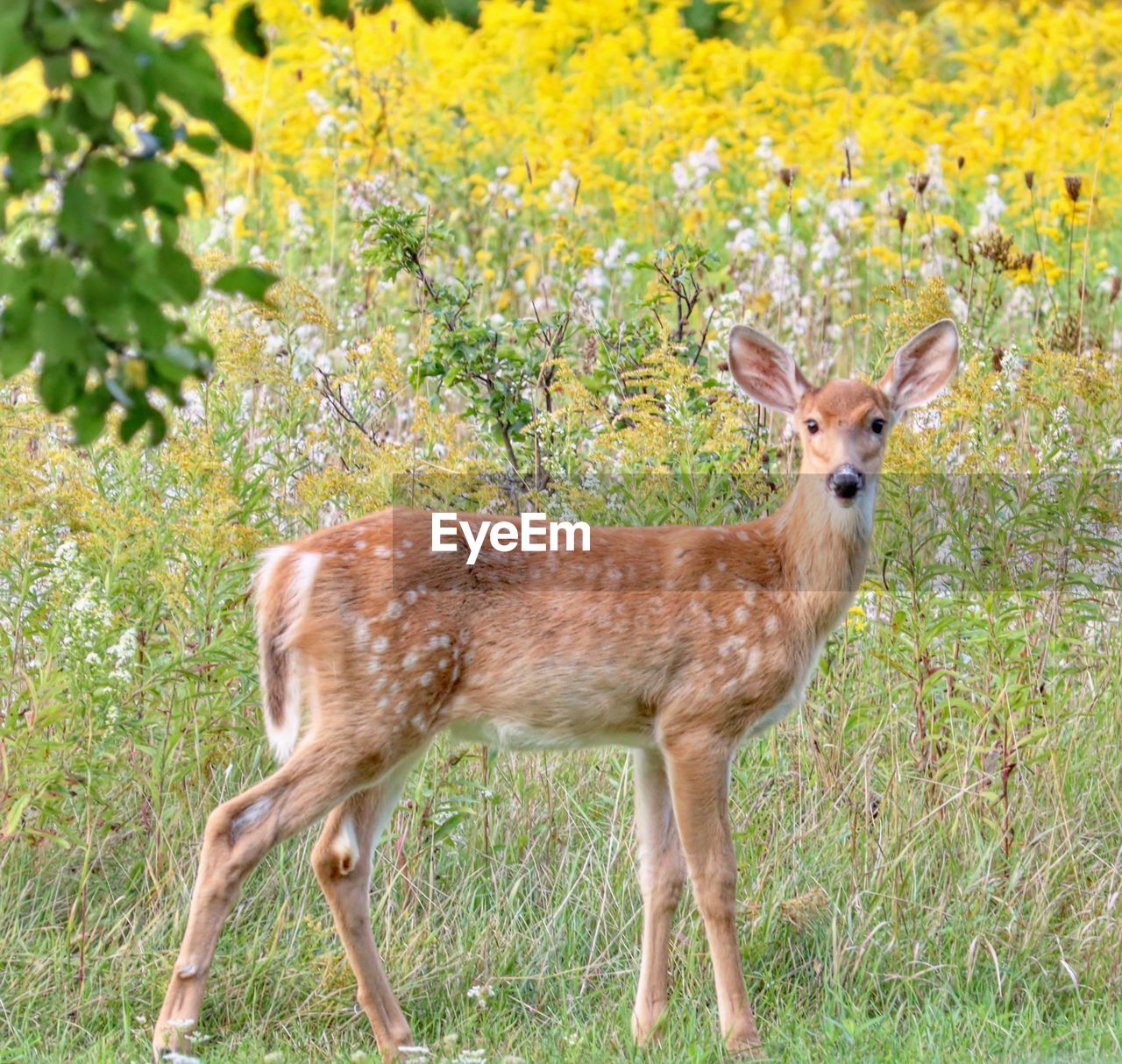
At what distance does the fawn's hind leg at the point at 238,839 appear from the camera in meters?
4.32

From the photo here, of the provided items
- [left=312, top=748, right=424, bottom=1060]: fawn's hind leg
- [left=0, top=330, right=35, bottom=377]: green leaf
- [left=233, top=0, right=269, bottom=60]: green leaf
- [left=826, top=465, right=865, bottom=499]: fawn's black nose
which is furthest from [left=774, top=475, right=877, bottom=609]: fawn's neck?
[left=0, top=330, right=35, bottom=377]: green leaf

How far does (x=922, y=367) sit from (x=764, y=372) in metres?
0.45

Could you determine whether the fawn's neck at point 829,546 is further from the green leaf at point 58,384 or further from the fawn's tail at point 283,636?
the green leaf at point 58,384

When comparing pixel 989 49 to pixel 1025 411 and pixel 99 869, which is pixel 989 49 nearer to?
pixel 1025 411

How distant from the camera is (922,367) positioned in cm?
513

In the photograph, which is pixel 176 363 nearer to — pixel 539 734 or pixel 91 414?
pixel 91 414

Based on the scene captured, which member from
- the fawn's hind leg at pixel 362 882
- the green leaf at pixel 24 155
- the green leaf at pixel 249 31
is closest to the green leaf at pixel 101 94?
the green leaf at pixel 24 155

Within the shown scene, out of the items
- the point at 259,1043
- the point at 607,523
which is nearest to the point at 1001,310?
the point at 607,523

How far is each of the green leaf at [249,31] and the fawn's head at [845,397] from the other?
235 cm

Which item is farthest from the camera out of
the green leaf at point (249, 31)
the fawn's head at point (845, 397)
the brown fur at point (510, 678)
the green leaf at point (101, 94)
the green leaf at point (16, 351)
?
the fawn's head at point (845, 397)

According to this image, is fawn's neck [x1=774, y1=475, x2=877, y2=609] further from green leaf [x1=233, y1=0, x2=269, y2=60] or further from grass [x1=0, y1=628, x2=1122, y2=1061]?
green leaf [x1=233, y1=0, x2=269, y2=60]

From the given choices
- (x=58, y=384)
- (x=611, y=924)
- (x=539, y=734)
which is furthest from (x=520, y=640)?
(x=58, y=384)

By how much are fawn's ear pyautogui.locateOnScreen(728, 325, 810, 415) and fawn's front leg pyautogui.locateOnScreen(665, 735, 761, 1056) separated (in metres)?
1.13

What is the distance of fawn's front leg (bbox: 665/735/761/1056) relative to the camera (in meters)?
4.59
